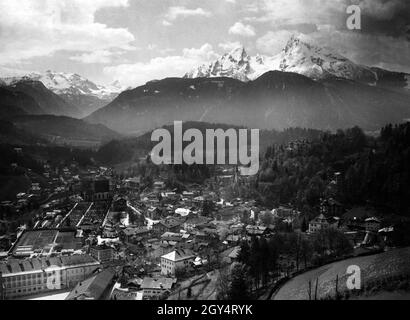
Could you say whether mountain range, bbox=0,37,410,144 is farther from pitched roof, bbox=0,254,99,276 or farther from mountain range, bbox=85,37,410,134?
pitched roof, bbox=0,254,99,276

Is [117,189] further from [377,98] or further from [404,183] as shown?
[377,98]

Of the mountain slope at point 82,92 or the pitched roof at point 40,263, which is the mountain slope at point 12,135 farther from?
the pitched roof at point 40,263

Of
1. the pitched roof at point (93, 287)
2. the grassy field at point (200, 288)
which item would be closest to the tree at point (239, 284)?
the grassy field at point (200, 288)

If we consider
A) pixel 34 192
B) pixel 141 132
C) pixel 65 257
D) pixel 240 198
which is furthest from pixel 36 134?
pixel 65 257

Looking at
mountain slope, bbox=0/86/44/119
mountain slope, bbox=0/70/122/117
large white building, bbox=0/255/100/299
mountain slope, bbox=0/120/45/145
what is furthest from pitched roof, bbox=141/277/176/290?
mountain slope, bbox=0/70/122/117

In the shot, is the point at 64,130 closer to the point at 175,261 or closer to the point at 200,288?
the point at 175,261

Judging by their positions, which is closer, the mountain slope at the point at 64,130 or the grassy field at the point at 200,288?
the grassy field at the point at 200,288
